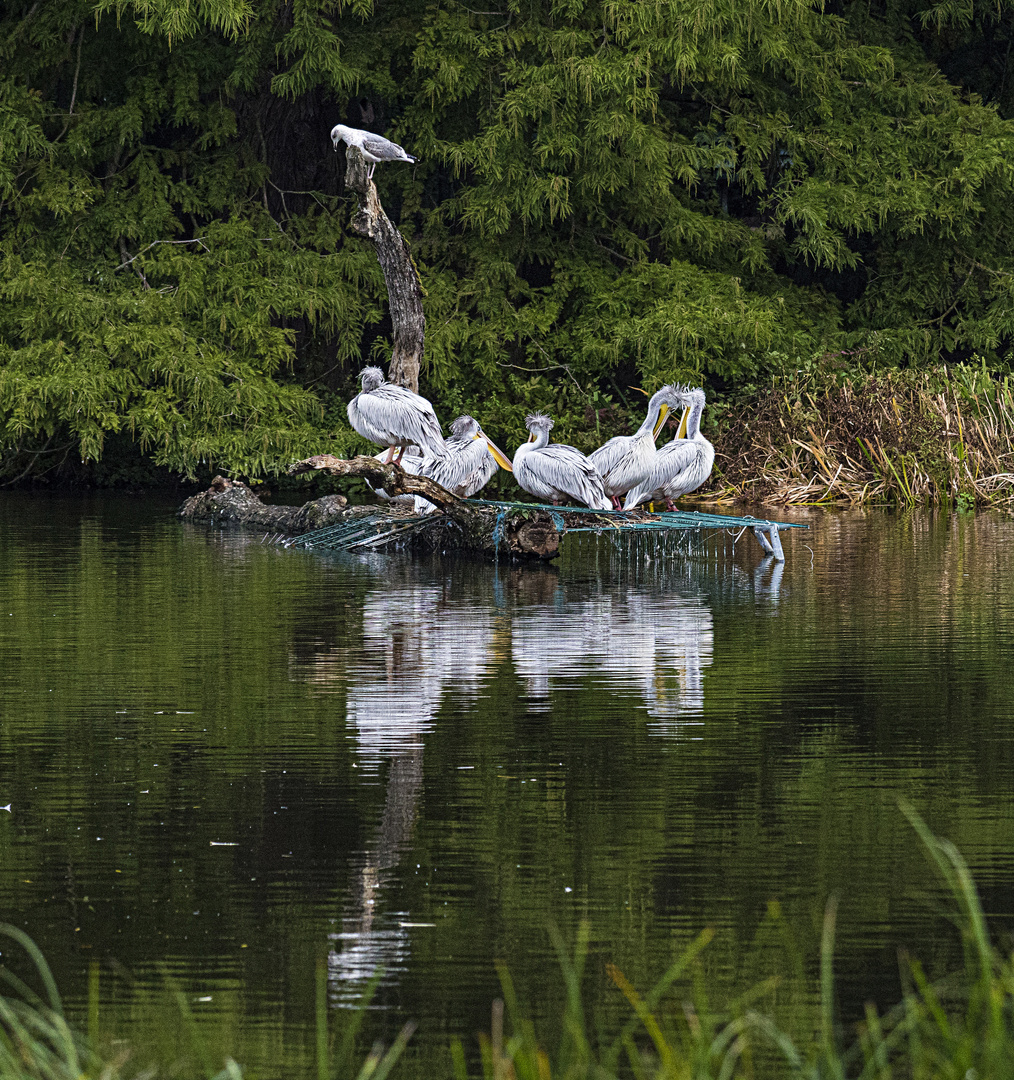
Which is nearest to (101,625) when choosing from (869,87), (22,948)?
(22,948)

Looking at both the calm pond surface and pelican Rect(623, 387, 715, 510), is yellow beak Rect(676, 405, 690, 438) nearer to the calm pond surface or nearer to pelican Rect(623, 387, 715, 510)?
pelican Rect(623, 387, 715, 510)

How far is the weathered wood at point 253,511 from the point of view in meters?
16.2

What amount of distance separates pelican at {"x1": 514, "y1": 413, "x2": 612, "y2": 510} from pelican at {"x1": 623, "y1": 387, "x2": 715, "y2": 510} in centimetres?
51

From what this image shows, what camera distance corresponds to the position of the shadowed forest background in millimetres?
20766

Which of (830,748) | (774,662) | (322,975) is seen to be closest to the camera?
(322,975)

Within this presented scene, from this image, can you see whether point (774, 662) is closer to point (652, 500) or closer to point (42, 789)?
point (42, 789)

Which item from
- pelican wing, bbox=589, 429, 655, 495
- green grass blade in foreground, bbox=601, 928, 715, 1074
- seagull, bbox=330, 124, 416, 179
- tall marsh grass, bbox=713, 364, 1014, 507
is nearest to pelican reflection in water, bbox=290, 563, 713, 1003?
green grass blade in foreground, bbox=601, 928, 715, 1074

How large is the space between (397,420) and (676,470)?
95.0 inches

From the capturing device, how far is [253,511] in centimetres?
1756

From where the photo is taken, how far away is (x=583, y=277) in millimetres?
22531

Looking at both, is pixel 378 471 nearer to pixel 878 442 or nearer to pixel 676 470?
pixel 676 470

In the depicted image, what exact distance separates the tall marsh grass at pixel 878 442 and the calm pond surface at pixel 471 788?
298 inches

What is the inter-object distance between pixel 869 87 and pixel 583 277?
4.92 meters

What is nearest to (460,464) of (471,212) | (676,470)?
(676,470)
